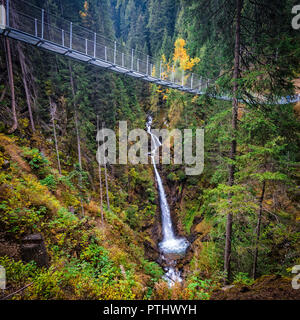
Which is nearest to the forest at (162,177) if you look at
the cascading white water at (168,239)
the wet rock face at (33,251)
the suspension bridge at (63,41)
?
the wet rock face at (33,251)

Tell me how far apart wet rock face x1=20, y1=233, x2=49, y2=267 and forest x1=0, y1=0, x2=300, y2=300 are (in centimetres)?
2

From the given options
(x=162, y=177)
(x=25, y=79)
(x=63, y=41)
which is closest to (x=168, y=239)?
(x=162, y=177)

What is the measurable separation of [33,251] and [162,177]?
61.1 feet

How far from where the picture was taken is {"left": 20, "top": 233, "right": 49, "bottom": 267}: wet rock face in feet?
12.0

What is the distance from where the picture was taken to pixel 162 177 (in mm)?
21828

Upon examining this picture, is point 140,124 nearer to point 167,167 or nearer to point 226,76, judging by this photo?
point 167,167

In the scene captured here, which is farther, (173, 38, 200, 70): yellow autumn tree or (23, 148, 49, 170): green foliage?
(173, 38, 200, 70): yellow autumn tree

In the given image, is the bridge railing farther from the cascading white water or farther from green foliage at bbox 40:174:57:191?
the cascading white water

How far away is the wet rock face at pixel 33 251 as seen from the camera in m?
3.66

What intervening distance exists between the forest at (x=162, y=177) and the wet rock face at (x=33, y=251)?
0.02 m

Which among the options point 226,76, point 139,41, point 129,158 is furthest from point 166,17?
point 226,76

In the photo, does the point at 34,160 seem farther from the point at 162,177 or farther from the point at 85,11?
the point at 85,11

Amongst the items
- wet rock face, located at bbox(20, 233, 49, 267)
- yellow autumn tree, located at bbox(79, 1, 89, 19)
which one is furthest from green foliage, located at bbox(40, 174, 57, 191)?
yellow autumn tree, located at bbox(79, 1, 89, 19)

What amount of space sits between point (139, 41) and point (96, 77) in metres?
27.4
